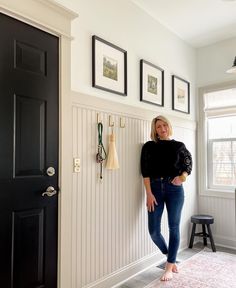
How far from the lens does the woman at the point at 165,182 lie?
2580 mm

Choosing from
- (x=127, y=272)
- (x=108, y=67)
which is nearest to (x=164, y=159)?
(x=108, y=67)

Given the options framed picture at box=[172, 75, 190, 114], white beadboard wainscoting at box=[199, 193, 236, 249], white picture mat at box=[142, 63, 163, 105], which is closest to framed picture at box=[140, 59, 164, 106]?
white picture mat at box=[142, 63, 163, 105]

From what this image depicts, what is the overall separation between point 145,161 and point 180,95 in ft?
4.19

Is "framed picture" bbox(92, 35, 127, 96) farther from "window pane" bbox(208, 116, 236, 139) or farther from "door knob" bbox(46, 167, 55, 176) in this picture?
"window pane" bbox(208, 116, 236, 139)

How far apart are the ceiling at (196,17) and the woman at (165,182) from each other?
1452mm

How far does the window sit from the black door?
8.19ft

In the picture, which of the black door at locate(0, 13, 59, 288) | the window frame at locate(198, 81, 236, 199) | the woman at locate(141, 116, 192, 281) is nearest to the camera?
the black door at locate(0, 13, 59, 288)

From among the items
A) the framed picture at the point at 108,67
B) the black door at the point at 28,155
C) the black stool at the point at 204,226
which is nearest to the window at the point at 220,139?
the black stool at the point at 204,226

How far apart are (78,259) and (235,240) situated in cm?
228

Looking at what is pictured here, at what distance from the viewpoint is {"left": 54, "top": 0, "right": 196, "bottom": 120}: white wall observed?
84.3 inches

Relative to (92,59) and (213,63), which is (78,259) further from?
(213,63)

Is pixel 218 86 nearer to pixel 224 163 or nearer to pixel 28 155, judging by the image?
pixel 224 163

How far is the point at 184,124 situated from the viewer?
347 cm

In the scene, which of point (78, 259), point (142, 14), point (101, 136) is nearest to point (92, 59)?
point (101, 136)
